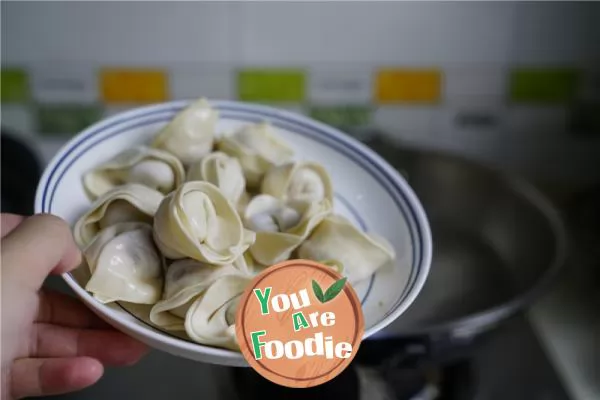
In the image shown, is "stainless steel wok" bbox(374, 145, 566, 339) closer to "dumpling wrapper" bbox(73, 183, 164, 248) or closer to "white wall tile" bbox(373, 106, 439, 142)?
"white wall tile" bbox(373, 106, 439, 142)

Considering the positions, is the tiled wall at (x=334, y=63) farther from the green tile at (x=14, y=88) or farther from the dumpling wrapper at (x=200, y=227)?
the dumpling wrapper at (x=200, y=227)

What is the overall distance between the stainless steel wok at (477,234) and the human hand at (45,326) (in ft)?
0.82

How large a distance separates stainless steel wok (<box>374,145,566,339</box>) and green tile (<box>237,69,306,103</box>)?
0.12 meters

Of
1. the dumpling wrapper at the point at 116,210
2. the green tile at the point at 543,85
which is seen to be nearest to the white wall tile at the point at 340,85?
the green tile at the point at 543,85

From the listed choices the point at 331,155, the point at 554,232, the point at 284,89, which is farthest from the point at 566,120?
the point at 331,155

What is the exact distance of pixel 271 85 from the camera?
2.52 ft

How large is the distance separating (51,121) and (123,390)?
0.36 m

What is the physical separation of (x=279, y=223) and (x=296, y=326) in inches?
3.8

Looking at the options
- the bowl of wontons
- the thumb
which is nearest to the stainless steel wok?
the bowl of wontons

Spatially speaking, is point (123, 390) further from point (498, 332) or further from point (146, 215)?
point (498, 332)

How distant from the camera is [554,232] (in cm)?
67

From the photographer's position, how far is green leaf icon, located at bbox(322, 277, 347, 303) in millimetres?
351

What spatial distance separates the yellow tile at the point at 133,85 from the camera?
0.76m

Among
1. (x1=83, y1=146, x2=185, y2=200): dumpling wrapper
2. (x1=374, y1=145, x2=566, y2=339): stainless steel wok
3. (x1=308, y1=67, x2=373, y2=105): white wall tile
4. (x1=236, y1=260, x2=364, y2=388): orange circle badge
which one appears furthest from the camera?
(x1=308, y1=67, x2=373, y2=105): white wall tile
